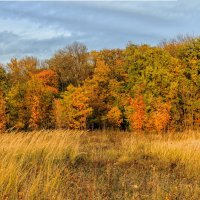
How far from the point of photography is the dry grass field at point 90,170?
5652 mm

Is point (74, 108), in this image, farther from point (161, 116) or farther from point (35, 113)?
point (161, 116)

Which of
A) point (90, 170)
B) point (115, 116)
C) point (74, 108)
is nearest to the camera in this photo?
point (90, 170)

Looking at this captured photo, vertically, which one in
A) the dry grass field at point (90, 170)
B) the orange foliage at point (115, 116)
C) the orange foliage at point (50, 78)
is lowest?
the orange foliage at point (115, 116)

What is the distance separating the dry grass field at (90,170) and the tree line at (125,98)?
71.5 feet

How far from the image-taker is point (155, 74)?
37.1 m

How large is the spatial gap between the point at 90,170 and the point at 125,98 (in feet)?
105

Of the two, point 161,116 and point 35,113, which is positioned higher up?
point 35,113

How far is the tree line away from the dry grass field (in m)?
21.8

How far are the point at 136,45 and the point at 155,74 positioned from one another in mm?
10030

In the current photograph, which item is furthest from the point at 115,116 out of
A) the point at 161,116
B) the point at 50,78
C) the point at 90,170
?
the point at 90,170

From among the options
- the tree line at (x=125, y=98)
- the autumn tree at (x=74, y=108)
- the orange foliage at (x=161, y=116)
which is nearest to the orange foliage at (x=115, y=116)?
the tree line at (x=125, y=98)

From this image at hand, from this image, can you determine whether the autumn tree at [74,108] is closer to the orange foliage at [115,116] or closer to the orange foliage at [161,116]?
the orange foliage at [115,116]

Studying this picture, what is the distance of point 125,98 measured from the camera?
4072 centimetres

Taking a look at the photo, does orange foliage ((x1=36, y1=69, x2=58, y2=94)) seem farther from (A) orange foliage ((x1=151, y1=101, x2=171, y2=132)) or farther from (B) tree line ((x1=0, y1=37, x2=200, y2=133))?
(A) orange foliage ((x1=151, y1=101, x2=171, y2=132))
